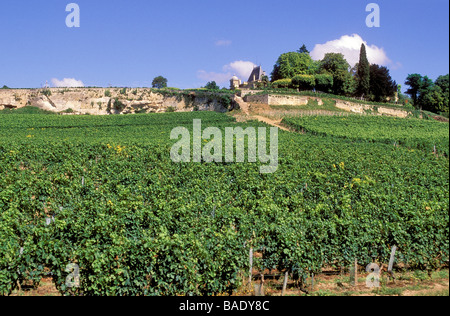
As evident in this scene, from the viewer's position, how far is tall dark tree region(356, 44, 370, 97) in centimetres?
6288

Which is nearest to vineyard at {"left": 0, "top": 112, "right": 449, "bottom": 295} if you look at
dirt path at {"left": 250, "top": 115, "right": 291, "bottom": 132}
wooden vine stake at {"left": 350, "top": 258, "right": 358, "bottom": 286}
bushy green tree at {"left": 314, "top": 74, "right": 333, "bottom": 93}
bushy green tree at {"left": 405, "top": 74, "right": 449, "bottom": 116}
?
wooden vine stake at {"left": 350, "top": 258, "right": 358, "bottom": 286}

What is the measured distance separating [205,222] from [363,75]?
2344 inches

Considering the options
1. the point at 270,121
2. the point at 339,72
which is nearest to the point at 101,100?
the point at 270,121

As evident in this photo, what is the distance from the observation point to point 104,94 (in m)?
69.3

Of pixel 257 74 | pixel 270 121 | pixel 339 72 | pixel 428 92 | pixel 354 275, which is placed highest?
pixel 257 74

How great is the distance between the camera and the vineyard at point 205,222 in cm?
964

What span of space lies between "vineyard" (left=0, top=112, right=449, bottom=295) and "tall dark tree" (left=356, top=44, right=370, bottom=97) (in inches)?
1622

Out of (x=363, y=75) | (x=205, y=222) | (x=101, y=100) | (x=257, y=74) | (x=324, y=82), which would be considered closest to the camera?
(x=205, y=222)

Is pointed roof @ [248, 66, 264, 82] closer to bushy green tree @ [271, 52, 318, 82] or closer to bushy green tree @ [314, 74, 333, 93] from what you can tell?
bushy green tree @ [271, 52, 318, 82]

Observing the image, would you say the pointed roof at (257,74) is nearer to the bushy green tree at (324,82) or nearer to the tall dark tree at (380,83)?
the bushy green tree at (324,82)

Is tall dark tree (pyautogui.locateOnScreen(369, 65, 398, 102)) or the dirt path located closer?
the dirt path

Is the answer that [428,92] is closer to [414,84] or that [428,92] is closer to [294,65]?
[414,84]

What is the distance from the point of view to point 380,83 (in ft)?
218

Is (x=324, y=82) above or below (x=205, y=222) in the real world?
above
